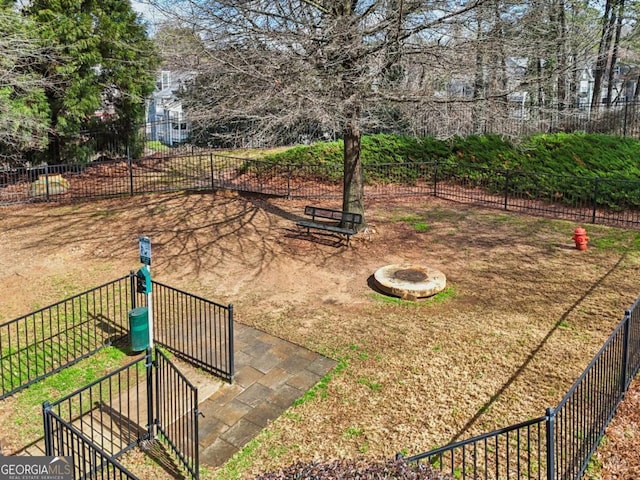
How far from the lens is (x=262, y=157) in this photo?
67.8 feet

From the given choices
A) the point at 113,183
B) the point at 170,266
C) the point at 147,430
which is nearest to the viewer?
the point at 147,430

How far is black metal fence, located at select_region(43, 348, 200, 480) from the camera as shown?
5.08 meters

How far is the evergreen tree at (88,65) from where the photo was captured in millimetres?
17516

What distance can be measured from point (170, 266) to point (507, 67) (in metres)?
8.40

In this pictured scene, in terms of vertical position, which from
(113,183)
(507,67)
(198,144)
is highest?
(507,67)

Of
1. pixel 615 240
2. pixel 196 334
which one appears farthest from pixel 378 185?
pixel 196 334

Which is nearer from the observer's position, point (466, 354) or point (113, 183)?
point (466, 354)

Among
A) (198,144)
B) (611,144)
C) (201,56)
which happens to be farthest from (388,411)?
(198,144)

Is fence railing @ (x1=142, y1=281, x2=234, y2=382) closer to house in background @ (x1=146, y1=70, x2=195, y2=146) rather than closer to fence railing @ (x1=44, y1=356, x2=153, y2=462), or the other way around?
fence railing @ (x1=44, y1=356, x2=153, y2=462)

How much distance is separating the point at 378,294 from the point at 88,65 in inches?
606

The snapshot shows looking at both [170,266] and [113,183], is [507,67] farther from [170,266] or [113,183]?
[113,183]

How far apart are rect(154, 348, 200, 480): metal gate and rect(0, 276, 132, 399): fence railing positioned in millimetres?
1866
